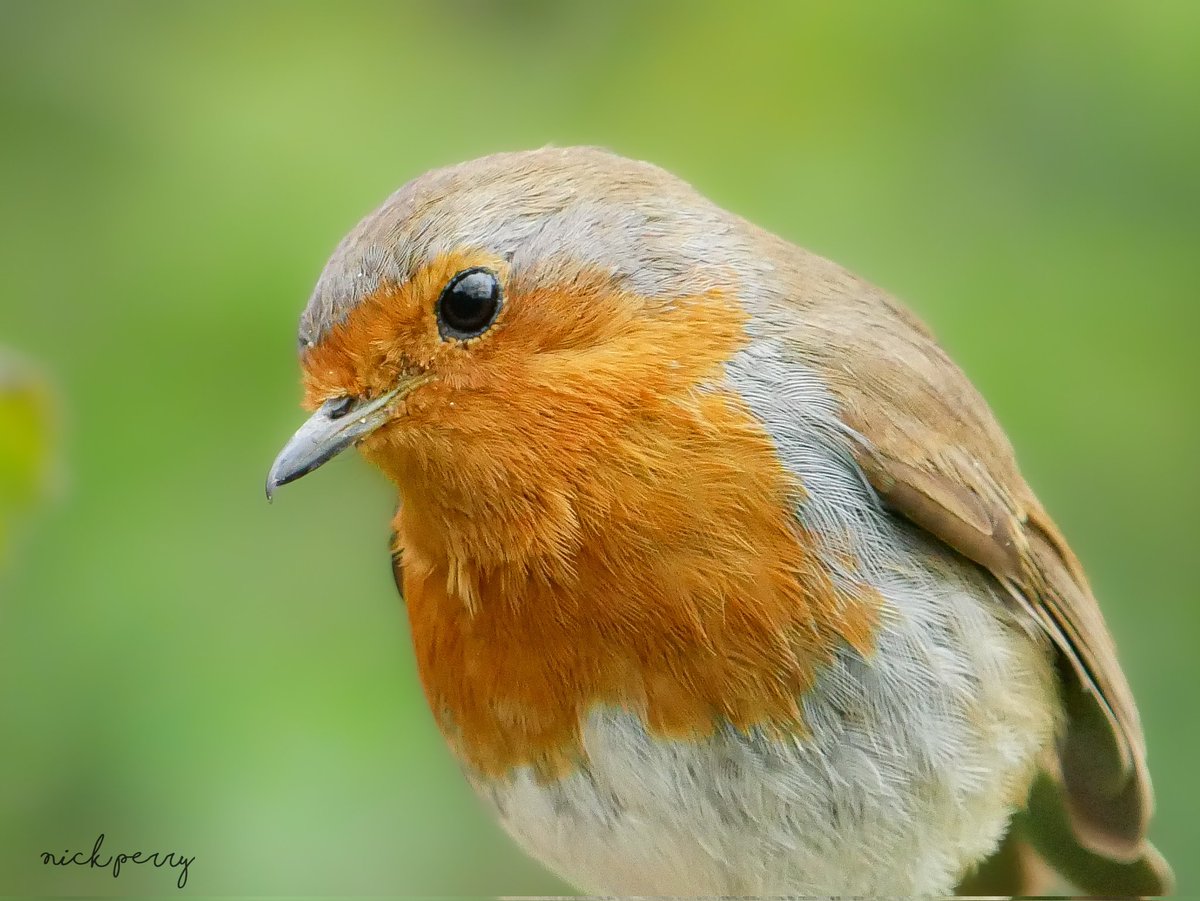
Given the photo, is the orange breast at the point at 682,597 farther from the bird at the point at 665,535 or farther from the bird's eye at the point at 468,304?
the bird's eye at the point at 468,304

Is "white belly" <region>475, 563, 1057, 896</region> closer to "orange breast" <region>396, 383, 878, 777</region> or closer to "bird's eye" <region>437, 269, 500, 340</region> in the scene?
"orange breast" <region>396, 383, 878, 777</region>

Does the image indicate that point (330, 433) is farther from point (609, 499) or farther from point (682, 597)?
point (682, 597)

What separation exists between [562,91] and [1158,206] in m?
1.54

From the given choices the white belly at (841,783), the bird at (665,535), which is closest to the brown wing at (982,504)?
the bird at (665,535)

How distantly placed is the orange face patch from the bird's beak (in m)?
0.02

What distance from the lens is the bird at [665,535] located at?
2.48m

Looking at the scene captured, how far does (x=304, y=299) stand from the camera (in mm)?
3354

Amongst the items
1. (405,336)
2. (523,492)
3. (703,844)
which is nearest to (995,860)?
(703,844)

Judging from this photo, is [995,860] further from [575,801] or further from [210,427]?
[210,427]

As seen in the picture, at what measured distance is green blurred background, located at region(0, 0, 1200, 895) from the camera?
11.1 feet
